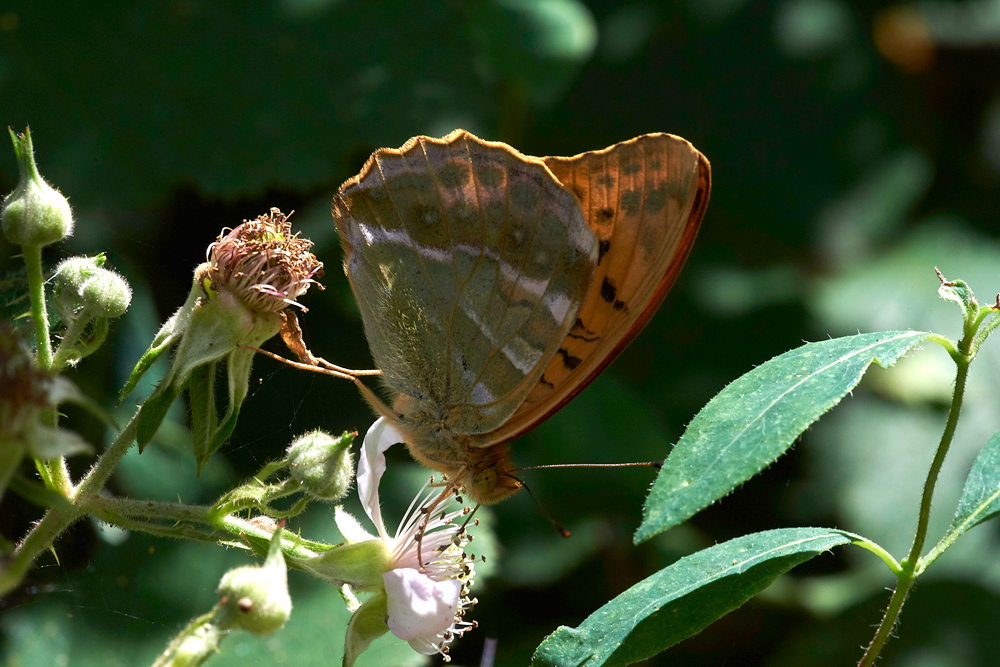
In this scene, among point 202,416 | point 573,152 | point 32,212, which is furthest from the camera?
point 573,152

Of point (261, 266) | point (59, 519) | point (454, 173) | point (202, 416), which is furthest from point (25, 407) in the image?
point (454, 173)

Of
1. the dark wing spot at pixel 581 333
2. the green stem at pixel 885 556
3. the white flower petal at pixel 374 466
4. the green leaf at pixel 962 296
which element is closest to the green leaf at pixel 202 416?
the white flower petal at pixel 374 466

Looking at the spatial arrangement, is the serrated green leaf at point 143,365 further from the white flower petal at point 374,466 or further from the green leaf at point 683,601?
the green leaf at point 683,601

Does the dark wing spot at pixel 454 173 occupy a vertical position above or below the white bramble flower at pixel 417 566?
above

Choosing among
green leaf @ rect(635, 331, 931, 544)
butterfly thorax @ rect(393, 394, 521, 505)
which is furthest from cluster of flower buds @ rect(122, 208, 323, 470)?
green leaf @ rect(635, 331, 931, 544)

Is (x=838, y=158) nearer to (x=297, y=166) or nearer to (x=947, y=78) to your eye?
(x=947, y=78)

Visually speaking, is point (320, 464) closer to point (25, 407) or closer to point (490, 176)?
point (25, 407)
